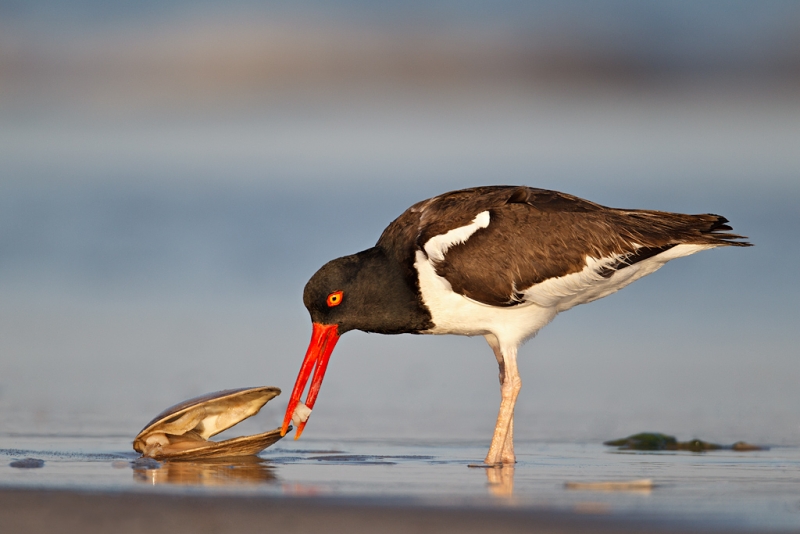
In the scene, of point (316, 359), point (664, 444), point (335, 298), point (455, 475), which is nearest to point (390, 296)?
point (335, 298)

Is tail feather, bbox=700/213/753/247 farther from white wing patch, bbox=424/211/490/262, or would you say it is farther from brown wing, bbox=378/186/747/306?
white wing patch, bbox=424/211/490/262

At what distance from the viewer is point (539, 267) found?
7867 millimetres

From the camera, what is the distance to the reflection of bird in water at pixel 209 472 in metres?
5.96

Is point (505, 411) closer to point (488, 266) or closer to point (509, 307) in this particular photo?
point (509, 307)

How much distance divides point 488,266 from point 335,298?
1105 mm

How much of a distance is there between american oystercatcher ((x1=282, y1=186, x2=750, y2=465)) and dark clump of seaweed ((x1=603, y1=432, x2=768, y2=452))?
0.88m

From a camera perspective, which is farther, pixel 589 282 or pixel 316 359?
pixel 589 282

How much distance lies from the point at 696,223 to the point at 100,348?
18.4 feet

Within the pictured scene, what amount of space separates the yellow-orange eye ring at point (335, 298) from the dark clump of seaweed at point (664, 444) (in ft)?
7.21

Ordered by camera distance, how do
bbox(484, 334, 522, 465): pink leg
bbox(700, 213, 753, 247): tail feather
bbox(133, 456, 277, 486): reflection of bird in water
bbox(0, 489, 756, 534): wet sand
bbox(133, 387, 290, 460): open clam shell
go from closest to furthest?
bbox(0, 489, 756, 534): wet sand, bbox(133, 456, 277, 486): reflection of bird in water, bbox(133, 387, 290, 460): open clam shell, bbox(484, 334, 522, 465): pink leg, bbox(700, 213, 753, 247): tail feather

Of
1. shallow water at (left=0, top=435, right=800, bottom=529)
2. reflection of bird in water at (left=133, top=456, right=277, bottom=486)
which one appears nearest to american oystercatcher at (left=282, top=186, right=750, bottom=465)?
shallow water at (left=0, top=435, right=800, bottom=529)

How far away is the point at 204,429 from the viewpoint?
7457 mm

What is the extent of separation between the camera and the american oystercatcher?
7777 mm

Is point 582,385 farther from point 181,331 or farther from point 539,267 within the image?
point 181,331
